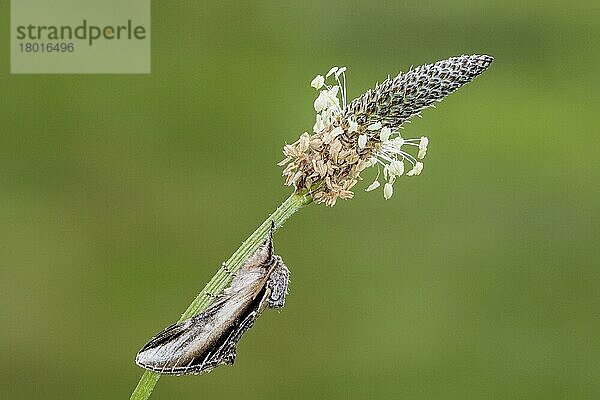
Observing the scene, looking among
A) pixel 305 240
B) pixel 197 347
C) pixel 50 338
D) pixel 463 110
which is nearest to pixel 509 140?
pixel 463 110

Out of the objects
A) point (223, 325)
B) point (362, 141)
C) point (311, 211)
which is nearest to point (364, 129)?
point (362, 141)

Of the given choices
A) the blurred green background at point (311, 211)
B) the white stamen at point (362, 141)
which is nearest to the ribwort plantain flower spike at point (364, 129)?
the white stamen at point (362, 141)

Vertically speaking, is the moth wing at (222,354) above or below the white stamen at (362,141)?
below

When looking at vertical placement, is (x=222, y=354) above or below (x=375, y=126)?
below

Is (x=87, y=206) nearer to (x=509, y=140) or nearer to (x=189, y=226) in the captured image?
(x=189, y=226)
